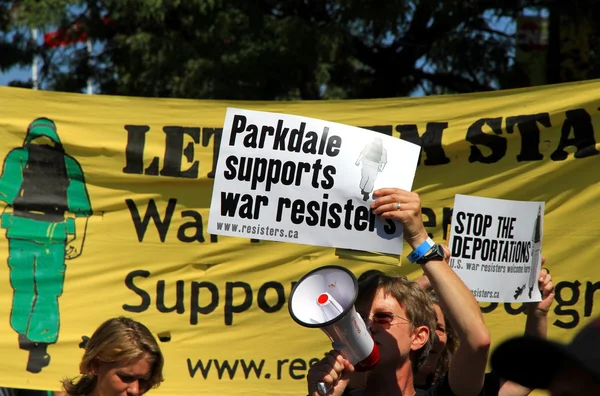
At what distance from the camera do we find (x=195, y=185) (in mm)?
4176

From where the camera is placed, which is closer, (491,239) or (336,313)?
(336,313)

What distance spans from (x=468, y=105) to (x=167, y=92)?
450 centimetres

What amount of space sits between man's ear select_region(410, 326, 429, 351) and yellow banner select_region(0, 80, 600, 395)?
4.50 feet

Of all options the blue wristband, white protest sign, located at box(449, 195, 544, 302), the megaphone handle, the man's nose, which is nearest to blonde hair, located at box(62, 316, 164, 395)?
the man's nose

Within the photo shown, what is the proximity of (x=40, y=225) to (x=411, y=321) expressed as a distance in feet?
6.94

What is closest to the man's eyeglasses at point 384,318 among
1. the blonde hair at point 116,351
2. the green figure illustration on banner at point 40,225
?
the blonde hair at point 116,351

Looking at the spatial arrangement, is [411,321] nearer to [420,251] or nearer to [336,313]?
[420,251]

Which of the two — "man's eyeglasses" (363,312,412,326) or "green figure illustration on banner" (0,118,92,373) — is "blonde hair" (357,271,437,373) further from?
"green figure illustration on banner" (0,118,92,373)

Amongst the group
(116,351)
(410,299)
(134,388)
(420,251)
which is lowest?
(134,388)

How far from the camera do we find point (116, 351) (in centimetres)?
306

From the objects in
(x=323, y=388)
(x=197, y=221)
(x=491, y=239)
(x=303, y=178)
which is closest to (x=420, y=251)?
(x=323, y=388)

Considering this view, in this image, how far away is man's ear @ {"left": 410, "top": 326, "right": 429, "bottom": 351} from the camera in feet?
8.73

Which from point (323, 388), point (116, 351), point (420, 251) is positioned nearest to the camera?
point (323, 388)

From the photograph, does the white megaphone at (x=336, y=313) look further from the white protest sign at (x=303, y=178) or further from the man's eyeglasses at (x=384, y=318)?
the white protest sign at (x=303, y=178)
